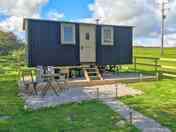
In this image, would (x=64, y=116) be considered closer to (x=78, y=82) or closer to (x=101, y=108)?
(x=101, y=108)

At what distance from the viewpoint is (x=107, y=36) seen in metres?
12.6

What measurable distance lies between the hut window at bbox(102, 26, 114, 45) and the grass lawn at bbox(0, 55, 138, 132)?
229 inches

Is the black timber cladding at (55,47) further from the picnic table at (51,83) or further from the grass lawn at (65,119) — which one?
the grass lawn at (65,119)

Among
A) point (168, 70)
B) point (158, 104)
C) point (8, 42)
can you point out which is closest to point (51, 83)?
point (158, 104)

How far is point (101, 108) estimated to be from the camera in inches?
260

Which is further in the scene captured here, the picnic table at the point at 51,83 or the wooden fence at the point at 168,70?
the wooden fence at the point at 168,70

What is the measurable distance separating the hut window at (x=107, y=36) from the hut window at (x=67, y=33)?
167 cm

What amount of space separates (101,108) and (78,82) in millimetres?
3870

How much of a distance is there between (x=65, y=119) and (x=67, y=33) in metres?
6.65

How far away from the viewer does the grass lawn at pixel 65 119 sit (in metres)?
5.00

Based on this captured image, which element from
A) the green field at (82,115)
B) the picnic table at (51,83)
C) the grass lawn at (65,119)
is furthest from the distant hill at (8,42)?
the grass lawn at (65,119)

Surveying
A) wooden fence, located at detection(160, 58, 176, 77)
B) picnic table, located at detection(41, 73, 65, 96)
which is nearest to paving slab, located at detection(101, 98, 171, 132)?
picnic table, located at detection(41, 73, 65, 96)

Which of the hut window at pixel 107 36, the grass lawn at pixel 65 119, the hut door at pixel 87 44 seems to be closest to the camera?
the grass lawn at pixel 65 119

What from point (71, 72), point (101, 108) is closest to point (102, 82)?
point (71, 72)
